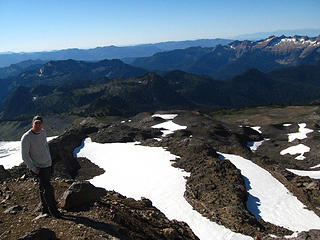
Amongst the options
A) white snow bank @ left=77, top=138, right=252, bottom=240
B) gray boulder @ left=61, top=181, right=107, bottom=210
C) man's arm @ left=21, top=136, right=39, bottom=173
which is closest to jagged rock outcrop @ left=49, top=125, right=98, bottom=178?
white snow bank @ left=77, top=138, right=252, bottom=240

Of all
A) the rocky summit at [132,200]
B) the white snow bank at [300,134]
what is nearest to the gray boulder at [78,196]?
the rocky summit at [132,200]

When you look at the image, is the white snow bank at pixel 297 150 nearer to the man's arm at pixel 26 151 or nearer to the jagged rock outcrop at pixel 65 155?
the jagged rock outcrop at pixel 65 155

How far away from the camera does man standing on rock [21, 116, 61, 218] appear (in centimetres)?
1248

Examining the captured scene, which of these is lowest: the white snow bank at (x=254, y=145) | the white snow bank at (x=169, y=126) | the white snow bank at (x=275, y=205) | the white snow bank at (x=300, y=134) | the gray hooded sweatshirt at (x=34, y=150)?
the white snow bank at (x=254, y=145)

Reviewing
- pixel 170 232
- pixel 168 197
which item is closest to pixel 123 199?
pixel 170 232

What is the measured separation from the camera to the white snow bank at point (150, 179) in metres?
23.3

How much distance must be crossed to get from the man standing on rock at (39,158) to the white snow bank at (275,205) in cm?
2033

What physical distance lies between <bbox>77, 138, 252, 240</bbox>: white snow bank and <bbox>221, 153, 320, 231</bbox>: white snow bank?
6.73 meters

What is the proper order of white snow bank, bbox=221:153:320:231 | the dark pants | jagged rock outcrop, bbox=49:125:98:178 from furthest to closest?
jagged rock outcrop, bbox=49:125:98:178 → white snow bank, bbox=221:153:320:231 → the dark pants

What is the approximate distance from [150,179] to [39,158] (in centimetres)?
2233

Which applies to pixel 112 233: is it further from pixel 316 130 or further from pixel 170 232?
pixel 316 130

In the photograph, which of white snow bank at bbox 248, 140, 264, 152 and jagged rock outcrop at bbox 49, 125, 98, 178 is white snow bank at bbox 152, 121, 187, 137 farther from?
jagged rock outcrop at bbox 49, 125, 98, 178

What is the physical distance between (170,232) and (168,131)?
2306 inches

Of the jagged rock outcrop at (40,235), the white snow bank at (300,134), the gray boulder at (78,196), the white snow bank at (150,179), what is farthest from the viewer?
the white snow bank at (300,134)
